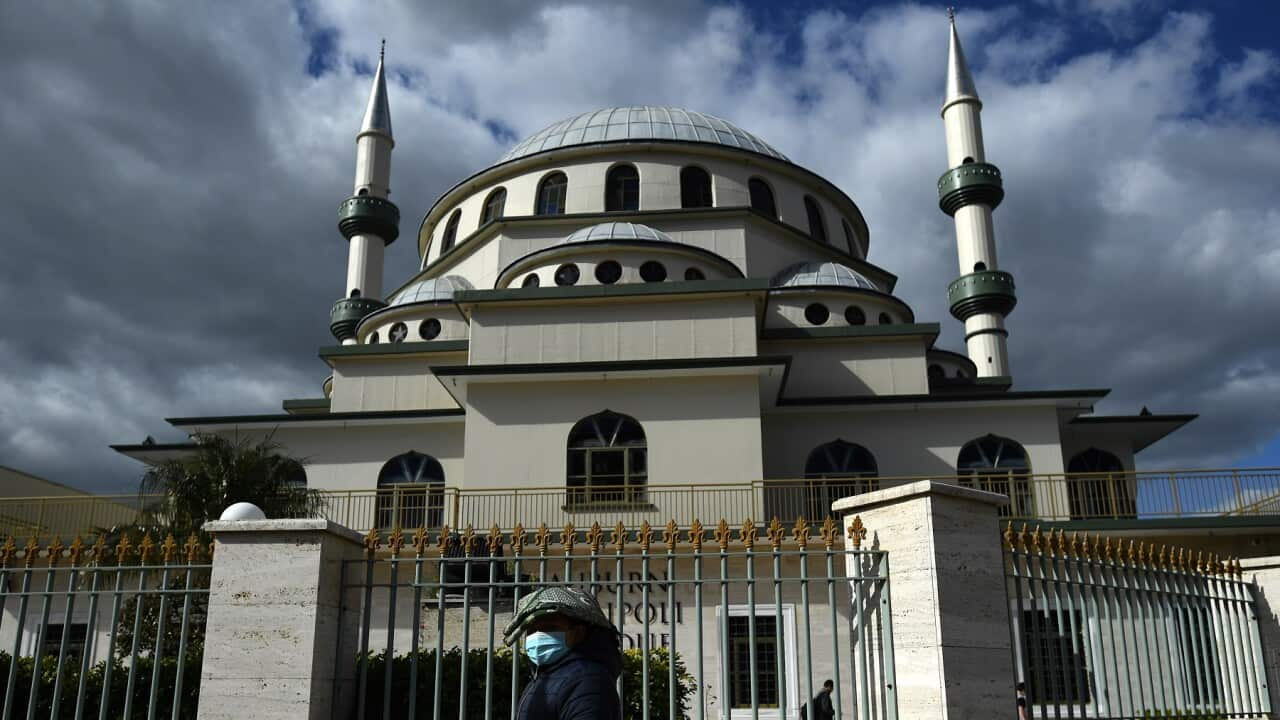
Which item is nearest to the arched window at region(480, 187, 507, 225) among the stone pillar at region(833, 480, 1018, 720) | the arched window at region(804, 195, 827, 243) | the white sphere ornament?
the arched window at region(804, 195, 827, 243)

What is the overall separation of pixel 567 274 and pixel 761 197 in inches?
298

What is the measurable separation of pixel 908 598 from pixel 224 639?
4.45 metres

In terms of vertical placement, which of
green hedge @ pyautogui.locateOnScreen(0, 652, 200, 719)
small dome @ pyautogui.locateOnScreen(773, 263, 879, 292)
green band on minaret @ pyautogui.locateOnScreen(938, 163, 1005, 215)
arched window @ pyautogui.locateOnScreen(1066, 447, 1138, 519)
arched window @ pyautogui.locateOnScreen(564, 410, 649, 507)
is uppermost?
green band on minaret @ pyautogui.locateOnScreen(938, 163, 1005, 215)

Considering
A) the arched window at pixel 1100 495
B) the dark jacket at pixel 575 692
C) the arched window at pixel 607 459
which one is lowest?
the dark jacket at pixel 575 692

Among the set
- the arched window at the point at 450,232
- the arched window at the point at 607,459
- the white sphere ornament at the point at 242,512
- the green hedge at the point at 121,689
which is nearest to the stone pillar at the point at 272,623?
the green hedge at the point at 121,689

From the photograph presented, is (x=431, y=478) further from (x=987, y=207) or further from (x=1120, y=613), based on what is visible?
(x=987, y=207)

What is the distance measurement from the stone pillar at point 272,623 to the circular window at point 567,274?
15796 millimetres

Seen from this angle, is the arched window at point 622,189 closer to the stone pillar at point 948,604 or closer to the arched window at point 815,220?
the arched window at point 815,220

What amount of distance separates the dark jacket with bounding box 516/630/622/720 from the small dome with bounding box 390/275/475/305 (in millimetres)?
22781

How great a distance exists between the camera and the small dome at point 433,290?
2566 cm

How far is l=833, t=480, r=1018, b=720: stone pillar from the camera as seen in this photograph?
238 inches

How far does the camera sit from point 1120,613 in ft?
23.7

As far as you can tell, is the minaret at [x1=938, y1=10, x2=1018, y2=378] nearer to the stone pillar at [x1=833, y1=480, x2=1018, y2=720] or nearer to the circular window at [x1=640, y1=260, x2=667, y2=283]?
the circular window at [x1=640, y1=260, x2=667, y2=283]

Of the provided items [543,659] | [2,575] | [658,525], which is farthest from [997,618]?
[658,525]
